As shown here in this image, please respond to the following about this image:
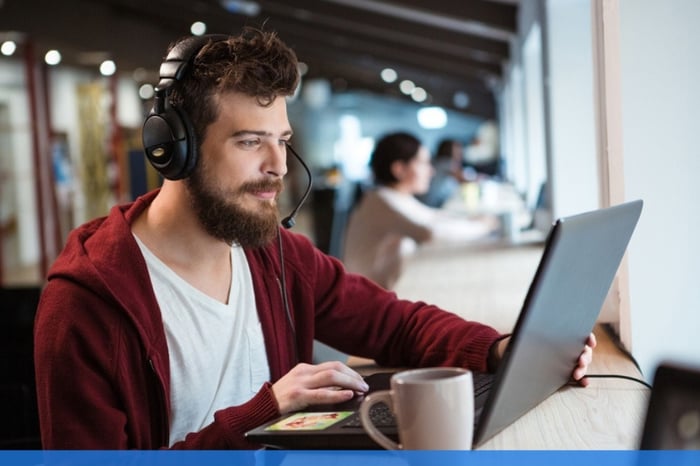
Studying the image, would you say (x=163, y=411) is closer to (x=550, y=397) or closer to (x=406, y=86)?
(x=550, y=397)

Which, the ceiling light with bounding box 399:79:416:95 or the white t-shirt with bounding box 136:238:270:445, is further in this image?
the ceiling light with bounding box 399:79:416:95

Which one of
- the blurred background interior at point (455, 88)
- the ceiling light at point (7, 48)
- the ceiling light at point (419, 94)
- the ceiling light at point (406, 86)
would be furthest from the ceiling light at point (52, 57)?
the ceiling light at point (419, 94)

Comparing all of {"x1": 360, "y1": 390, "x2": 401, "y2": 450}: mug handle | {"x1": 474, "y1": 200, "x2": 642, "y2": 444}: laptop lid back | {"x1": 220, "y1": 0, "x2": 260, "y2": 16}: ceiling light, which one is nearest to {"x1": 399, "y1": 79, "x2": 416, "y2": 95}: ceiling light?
{"x1": 220, "y1": 0, "x2": 260, "y2": 16}: ceiling light

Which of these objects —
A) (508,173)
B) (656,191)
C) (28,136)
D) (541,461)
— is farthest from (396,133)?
(508,173)

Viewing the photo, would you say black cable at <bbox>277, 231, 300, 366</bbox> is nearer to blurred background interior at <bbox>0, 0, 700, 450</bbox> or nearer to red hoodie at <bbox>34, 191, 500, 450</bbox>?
red hoodie at <bbox>34, 191, 500, 450</bbox>

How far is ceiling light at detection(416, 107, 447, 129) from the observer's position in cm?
2802

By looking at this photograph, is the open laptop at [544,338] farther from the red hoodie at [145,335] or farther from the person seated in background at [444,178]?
the person seated in background at [444,178]

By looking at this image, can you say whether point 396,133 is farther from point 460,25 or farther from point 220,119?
point 460,25

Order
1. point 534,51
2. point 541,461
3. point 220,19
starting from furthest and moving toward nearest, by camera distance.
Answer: point 220,19 < point 534,51 < point 541,461

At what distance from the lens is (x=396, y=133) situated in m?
4.95

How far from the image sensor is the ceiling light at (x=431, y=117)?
91.9 feet

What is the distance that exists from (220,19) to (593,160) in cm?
758

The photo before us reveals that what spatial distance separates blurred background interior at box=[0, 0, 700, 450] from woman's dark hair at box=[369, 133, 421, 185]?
2.28ft

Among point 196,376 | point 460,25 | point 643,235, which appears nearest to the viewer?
point 196,376
